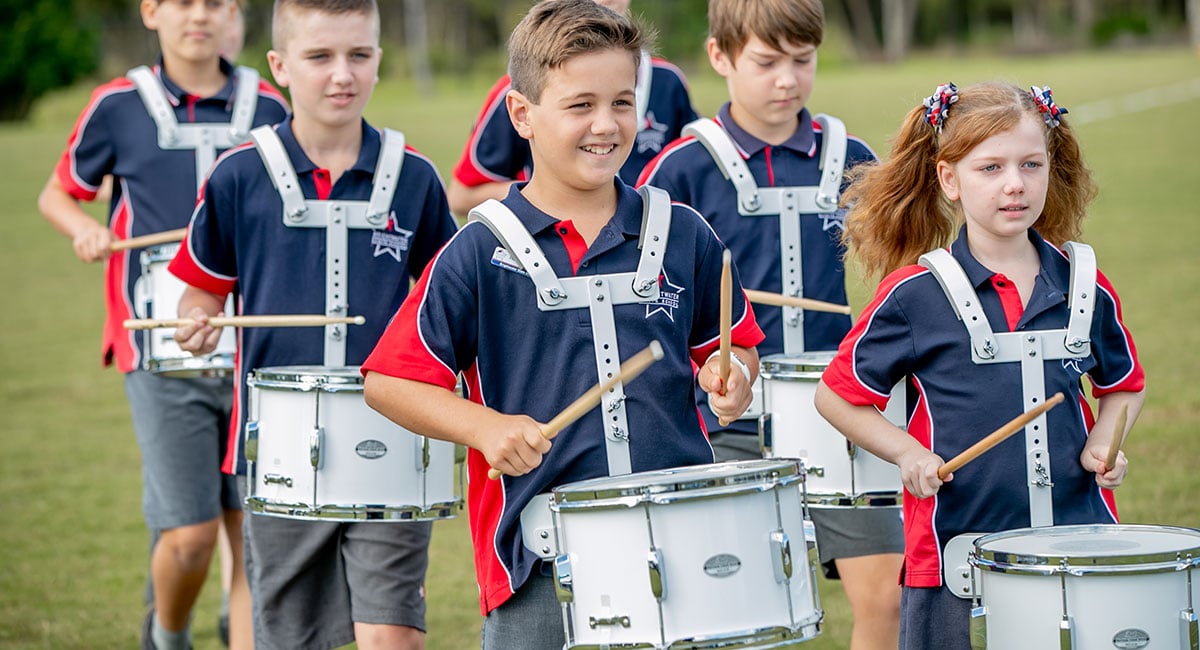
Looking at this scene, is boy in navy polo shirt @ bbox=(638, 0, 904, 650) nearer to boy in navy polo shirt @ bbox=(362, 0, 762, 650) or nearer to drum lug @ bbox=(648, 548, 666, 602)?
boy in navy polo shirt @ bbox=(362, 0, 762, 650)

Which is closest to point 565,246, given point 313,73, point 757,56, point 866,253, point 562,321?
point 562,321

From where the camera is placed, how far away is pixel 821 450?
4.96 metres

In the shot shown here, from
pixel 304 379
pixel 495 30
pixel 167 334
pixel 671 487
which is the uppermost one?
pixel 495 30

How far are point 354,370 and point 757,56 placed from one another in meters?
1.70

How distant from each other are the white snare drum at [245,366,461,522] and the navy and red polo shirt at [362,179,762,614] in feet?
2.76

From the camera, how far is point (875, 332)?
4.07 metres

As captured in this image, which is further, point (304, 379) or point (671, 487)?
point (304, 379)

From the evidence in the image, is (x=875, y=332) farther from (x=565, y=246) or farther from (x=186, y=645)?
(x=186, y=645)

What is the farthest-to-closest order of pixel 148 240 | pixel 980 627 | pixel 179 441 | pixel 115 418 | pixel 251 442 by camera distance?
pixel 115 418
pixel 179 441
pixel 148 240
pixel 251 442
pixel 980 627

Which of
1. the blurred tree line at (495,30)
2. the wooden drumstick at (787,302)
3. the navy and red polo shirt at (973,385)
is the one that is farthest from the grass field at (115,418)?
the blurred tree line at (495,30)

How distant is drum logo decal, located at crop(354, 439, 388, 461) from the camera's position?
464 centimetres

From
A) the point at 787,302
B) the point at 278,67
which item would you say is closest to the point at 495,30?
the point at 278,67

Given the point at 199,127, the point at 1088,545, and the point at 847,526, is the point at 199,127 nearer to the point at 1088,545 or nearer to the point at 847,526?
the point at 847,526

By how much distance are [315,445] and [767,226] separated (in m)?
1.66
